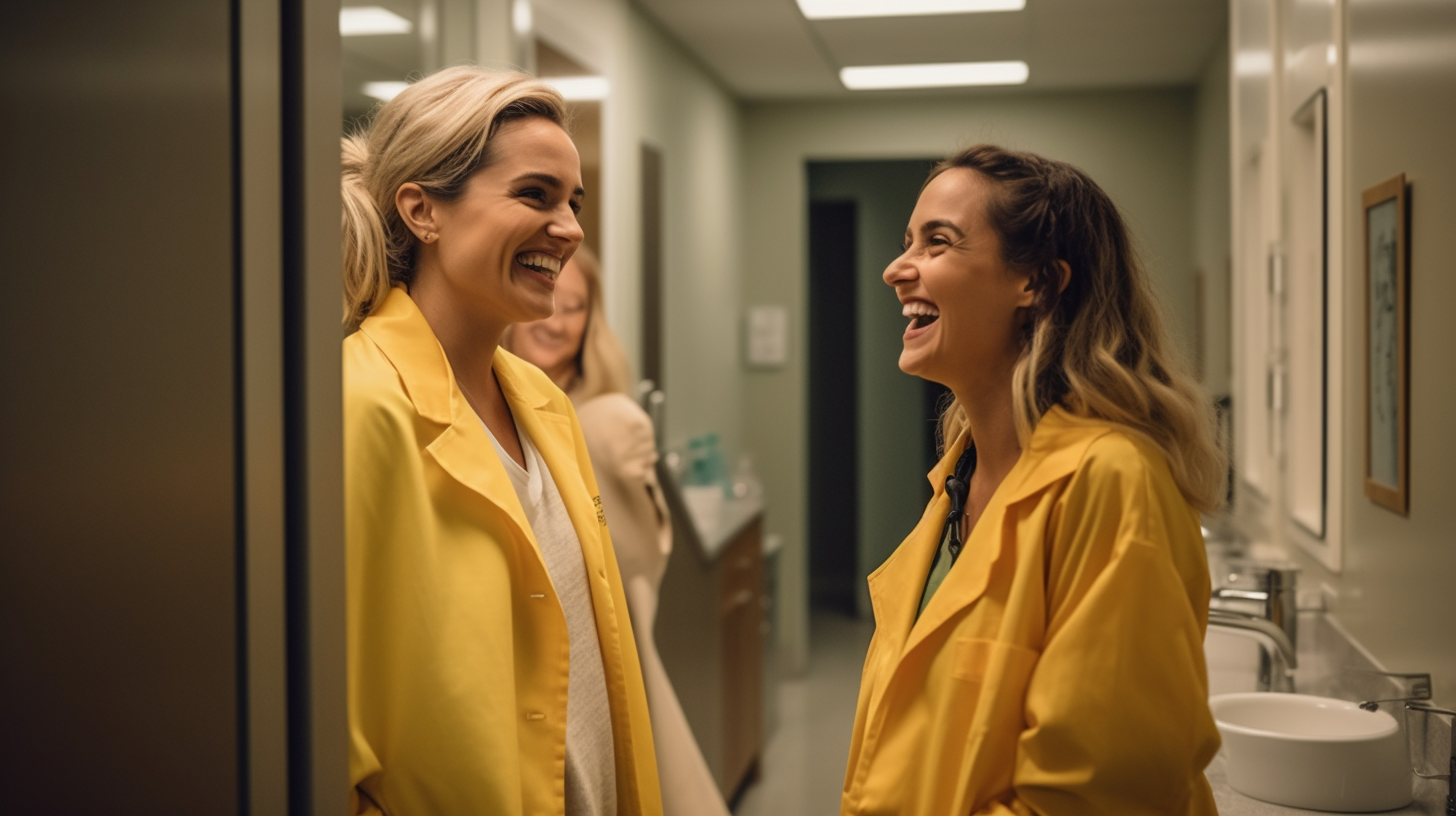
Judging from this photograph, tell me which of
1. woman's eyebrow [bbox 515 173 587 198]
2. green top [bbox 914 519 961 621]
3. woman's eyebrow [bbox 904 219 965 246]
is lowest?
green top [bbox 914 519 961 621]

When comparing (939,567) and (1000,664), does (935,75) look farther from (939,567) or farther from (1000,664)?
(1000,664)

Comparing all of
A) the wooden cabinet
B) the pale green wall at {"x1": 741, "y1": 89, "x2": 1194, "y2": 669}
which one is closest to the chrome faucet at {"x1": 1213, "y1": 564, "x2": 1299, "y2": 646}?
the wooden cabinet

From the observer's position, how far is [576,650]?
1.41 m

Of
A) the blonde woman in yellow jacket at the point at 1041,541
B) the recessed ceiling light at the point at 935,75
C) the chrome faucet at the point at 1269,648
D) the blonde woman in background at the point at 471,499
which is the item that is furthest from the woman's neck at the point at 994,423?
the recessed ceiling light at the point at 935,75

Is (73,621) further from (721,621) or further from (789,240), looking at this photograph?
(789,240)

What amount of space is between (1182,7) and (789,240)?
229 centimetres

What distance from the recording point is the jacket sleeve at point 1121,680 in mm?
1095

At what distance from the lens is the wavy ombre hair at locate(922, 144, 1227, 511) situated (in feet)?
4.07

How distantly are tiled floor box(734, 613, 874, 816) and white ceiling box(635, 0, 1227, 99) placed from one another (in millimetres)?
2725

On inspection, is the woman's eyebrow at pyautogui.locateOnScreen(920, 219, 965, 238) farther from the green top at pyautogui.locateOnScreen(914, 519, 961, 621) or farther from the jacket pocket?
the jacket pocket

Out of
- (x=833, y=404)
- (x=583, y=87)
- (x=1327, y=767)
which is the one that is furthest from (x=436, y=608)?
(x=833, y=404)

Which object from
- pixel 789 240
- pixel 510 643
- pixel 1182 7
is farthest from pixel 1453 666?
pixel 789 240

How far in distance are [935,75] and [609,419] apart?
3318 mm

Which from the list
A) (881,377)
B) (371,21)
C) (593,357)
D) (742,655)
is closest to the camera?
(371,21)
